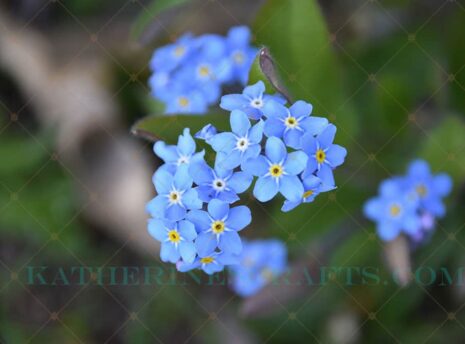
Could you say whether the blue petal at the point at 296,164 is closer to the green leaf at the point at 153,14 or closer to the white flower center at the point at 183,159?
the white flower center at the point at 183,159

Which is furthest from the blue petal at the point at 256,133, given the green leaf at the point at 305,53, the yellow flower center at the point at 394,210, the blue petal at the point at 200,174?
the yellow flower center at the point at 394,210

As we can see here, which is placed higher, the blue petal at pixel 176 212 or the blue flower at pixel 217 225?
the blue petal at pixel 176 212

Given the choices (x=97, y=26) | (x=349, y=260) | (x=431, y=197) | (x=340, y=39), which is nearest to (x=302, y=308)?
(x=349, y=260)

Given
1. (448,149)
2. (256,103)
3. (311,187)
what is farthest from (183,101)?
(448,149)

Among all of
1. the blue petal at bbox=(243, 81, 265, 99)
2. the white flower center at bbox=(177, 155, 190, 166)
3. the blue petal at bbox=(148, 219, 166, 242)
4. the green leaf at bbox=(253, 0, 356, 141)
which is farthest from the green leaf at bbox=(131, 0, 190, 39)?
the blue petal at bbox=(148, 219, 166, 242)

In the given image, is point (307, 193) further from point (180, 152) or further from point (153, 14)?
point (153, 14)

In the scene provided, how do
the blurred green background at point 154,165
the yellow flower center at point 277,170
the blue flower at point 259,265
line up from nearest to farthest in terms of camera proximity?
the yellow flower center at point 277,170, the blurred green background at point 154,165, the blue flower at point 259,265

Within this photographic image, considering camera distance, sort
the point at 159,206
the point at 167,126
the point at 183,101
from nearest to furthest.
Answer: the point at 159,206, the point at 167,126, the point at 183,101
